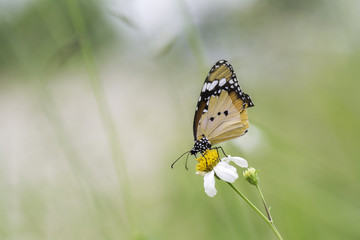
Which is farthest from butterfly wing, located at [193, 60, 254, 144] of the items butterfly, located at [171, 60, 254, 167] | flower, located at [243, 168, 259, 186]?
flower, located at [243, 168, 259, 186]

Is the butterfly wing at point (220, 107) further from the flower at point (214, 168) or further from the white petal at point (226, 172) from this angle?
the white petal at point (226, 172)

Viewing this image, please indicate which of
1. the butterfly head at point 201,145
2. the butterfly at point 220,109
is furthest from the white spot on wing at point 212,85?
the butterfly head at point 201,145

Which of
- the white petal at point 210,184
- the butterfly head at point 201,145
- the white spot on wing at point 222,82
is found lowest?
the white petal at point 210,184

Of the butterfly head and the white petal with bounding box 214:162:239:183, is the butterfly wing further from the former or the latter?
the white petal with bounding box 214:162:239:183

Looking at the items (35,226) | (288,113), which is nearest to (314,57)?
(288,113)

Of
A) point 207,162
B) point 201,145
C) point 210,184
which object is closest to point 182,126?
point 201,145

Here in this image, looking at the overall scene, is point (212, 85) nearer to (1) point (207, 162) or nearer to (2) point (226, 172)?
(1) point (207, 162)

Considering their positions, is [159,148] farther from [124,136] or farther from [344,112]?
[344,112]
